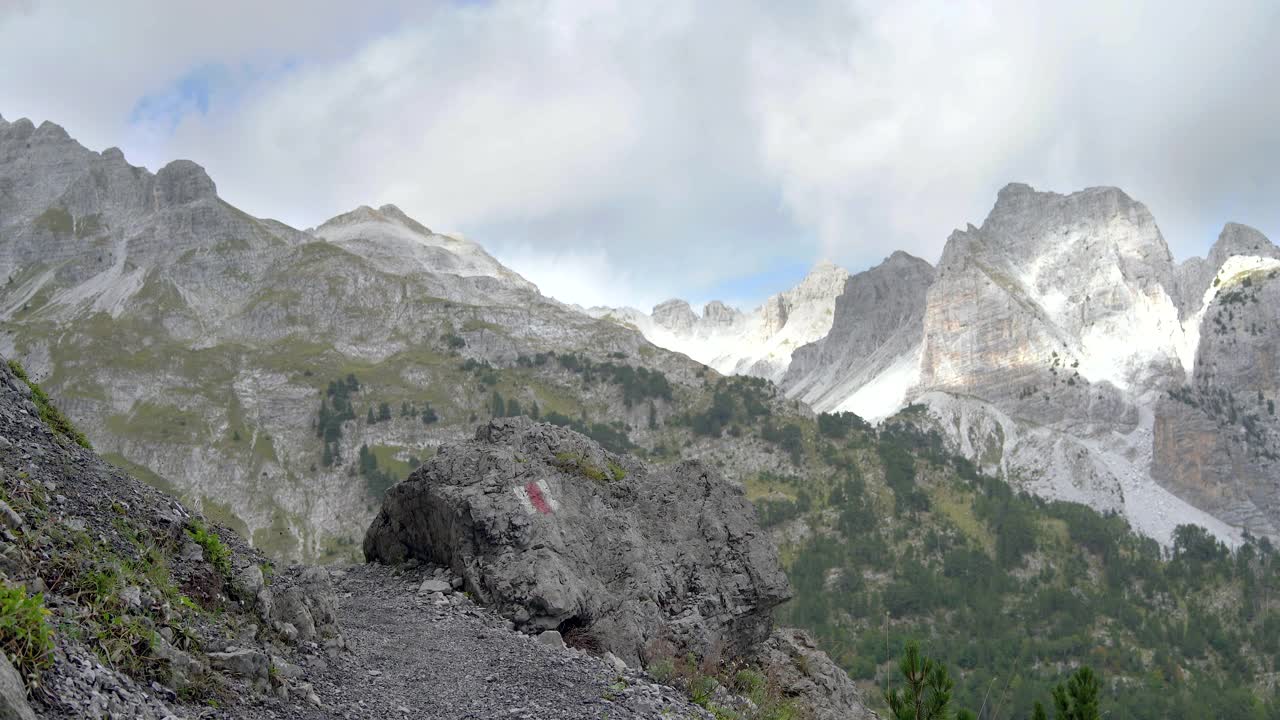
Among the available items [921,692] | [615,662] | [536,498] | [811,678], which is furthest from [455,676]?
[811,678]

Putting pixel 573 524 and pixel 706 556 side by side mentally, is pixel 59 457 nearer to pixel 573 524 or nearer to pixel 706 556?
pixel 573 524

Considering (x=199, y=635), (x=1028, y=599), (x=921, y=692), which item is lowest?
(x=199, y=635)

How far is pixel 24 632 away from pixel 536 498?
1712cm

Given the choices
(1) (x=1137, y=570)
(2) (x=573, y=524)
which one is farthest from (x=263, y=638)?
(1) (x=1137, y=570)

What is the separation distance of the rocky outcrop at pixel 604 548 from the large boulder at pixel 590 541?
42 mm

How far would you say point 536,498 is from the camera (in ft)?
92.5

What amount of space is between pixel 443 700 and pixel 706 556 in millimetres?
12901

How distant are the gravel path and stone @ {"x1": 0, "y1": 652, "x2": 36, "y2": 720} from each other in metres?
4.50

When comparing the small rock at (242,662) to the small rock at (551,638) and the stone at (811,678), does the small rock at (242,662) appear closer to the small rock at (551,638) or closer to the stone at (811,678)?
the small rock at (551,638)

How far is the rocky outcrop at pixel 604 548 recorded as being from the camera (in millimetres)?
25531

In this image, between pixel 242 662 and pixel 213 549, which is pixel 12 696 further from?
pixel 213 549

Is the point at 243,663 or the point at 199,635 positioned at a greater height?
the point at 199,635

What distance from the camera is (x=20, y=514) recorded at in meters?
15.5

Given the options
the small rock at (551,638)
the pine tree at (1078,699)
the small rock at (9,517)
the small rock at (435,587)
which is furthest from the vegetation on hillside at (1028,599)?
the small rock at (9,517)
